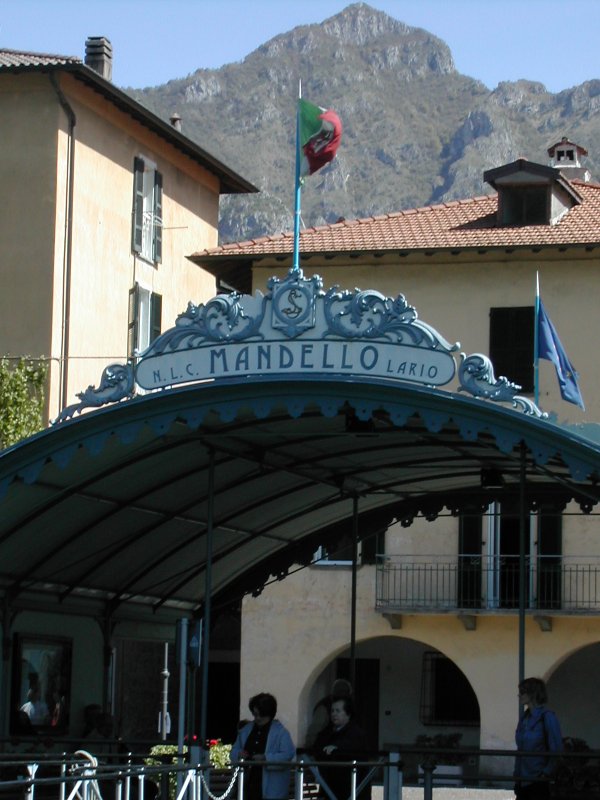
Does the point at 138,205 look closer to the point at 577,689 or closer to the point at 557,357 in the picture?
the point at 577,689

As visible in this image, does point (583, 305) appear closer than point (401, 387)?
No

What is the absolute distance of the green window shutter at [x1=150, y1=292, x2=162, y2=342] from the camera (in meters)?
38.2

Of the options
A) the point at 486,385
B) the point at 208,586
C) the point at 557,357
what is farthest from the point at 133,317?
the point at 486,385

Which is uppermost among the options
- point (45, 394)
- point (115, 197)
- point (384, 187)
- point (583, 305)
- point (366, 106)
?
point (366, 106)

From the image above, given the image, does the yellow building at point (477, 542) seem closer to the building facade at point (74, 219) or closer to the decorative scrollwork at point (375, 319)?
the building facade at point (74, 219)

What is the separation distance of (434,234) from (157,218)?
670 cm

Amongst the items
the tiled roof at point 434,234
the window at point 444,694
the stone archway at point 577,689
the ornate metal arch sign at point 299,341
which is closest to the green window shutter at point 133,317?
the tiled roof at point 434,234

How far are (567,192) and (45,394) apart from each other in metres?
11.9

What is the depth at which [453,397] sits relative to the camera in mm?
14094

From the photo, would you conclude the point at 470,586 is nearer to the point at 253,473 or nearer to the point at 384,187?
the point at 253,473

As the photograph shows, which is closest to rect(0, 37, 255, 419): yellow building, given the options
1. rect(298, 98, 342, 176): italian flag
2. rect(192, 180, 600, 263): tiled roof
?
rect(192, 180, 600, 263): tiled roof

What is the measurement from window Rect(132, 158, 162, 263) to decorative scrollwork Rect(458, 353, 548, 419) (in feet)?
78.2

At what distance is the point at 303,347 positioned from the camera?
14.8 m

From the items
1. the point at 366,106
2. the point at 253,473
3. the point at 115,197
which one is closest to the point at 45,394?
the point at 115,197
